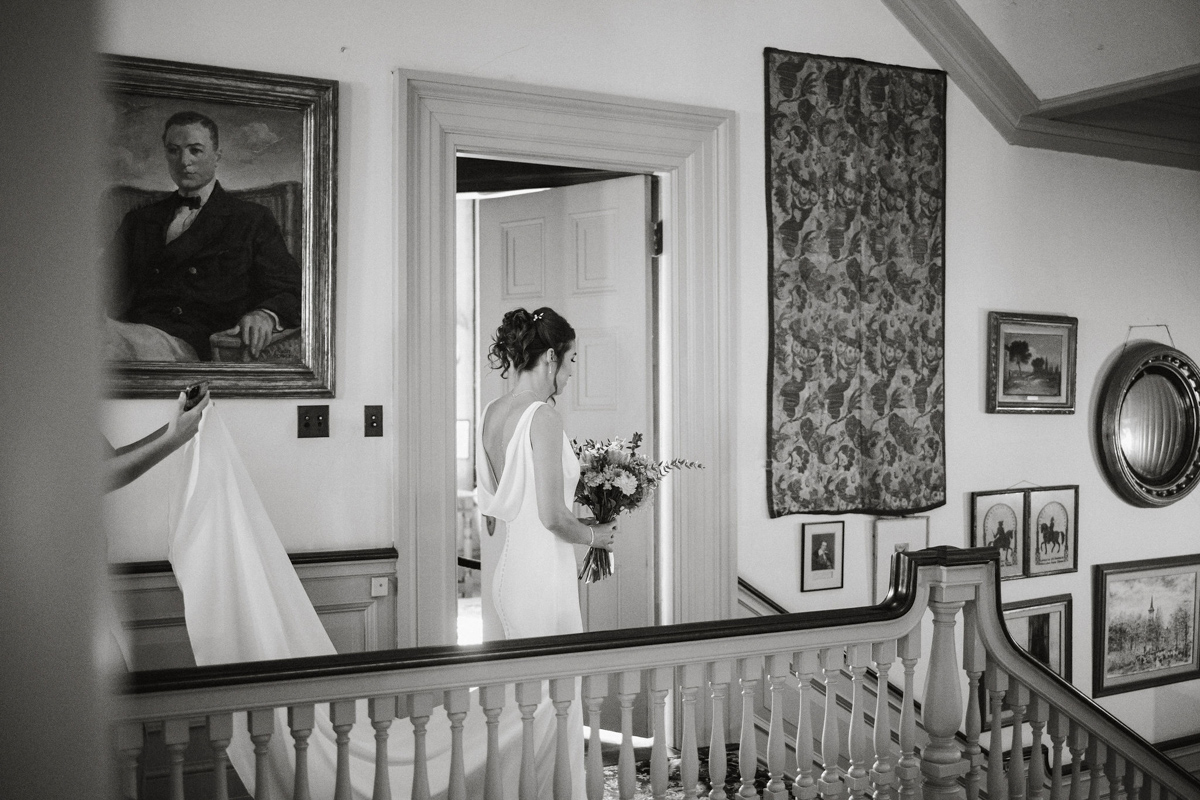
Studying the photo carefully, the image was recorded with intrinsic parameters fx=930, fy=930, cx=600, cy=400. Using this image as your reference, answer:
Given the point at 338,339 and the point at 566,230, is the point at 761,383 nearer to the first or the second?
the point at 566,230

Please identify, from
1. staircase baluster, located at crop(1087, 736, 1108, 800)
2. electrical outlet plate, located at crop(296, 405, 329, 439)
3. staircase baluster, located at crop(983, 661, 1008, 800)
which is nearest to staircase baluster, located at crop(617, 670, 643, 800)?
staircase baluster, located at crop(983, 661, 1008, 800)

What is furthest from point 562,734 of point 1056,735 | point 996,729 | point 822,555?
point 822,555

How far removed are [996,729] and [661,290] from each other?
2579 millimetres

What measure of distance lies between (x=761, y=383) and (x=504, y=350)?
154 cm

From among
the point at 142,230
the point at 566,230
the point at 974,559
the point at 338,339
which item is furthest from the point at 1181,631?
the point at 142,230

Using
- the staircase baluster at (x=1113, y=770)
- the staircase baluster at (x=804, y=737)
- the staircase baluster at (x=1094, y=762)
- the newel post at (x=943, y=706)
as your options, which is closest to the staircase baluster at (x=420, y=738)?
the staircase baluster at (x=804, y=737)

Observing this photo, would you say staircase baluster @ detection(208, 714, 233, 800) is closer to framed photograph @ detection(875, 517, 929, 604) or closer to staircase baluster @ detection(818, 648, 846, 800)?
staircase baluster @ detection(818, 648, 846, 800)

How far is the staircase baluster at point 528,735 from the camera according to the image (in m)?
2.59

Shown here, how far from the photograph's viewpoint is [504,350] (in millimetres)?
3912

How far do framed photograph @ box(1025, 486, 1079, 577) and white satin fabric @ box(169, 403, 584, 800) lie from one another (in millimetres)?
3798

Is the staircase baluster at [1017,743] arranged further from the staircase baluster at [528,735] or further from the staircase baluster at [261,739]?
the staircase baluster at [261,739]

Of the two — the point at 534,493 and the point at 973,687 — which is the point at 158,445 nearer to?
the point at 534,493

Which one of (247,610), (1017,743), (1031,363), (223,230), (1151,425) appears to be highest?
(223,230)

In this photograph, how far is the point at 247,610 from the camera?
111 inches
